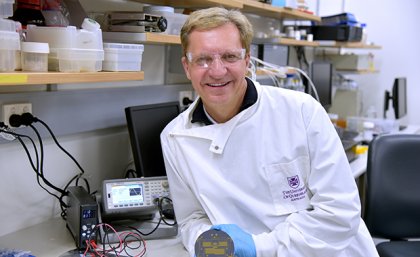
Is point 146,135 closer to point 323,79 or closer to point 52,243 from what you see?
point 52,243

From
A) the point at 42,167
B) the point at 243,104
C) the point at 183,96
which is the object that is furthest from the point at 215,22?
the point at 183,96

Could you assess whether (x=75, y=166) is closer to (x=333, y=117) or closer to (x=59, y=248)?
(x=59, y=248)

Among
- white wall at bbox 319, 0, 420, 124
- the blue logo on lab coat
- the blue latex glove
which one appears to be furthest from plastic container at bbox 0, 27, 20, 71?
white wall at bbox 319, 0, 420, 124

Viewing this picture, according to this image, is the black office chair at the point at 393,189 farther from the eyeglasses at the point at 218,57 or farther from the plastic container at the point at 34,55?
the plastic container at the point at 34,55

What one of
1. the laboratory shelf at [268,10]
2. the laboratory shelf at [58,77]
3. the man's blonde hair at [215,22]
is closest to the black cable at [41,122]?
the laboratory shelf at [58,77]

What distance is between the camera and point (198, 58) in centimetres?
138

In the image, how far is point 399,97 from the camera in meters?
4.05

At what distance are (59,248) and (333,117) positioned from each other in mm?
2517

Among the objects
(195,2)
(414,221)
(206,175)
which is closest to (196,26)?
(206,175)

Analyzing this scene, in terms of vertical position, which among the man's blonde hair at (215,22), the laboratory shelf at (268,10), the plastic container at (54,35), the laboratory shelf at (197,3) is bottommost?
the plastic container at (54,35)

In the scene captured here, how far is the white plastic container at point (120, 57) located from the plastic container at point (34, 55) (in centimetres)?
26

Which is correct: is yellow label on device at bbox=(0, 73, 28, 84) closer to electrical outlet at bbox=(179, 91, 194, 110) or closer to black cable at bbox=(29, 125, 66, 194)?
black cable at bbox=(29, 125, 66, 194)

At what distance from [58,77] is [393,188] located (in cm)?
152

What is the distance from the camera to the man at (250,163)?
136cm
